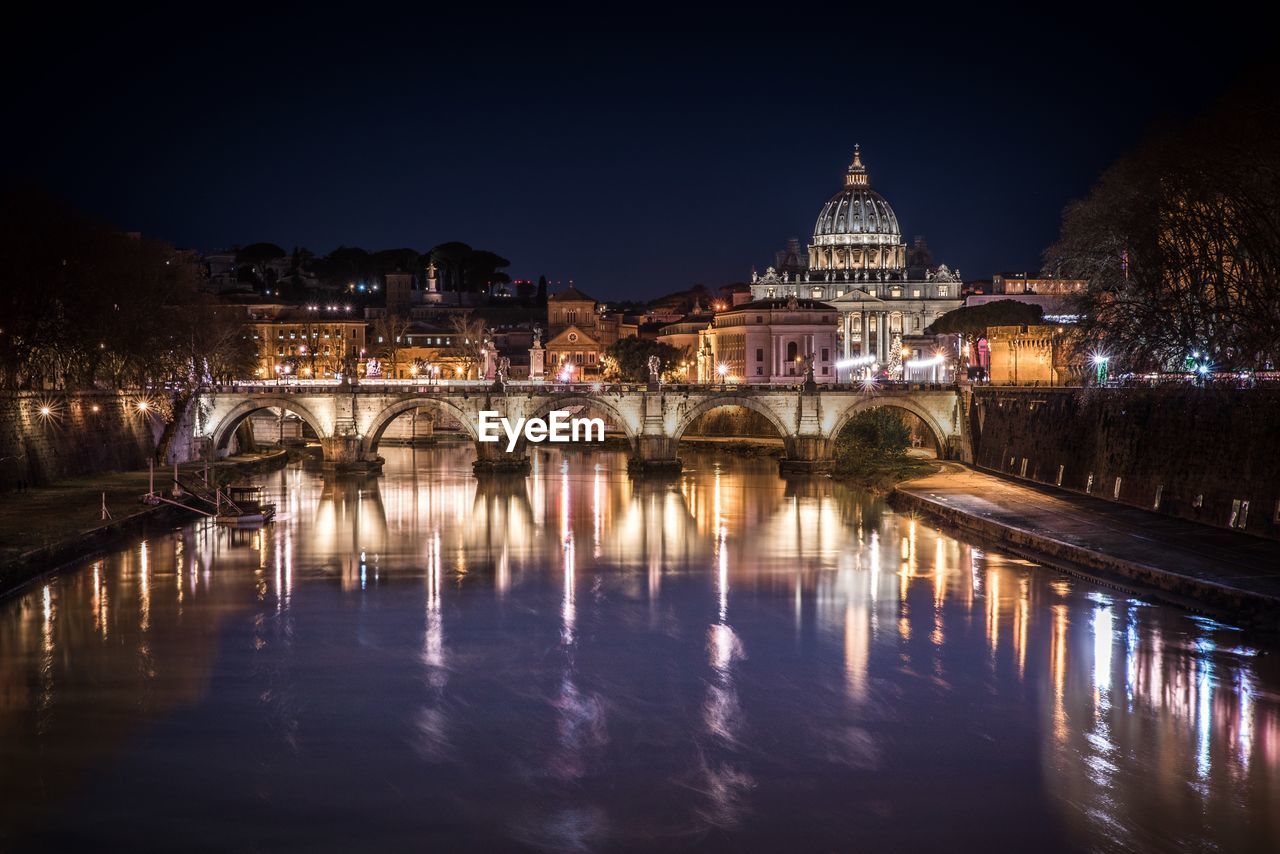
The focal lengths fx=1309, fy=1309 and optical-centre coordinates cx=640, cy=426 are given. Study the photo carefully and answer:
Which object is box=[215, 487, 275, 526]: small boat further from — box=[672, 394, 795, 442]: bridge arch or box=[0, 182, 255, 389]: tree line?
box=[672, 394, 795, 442]: bridge arch

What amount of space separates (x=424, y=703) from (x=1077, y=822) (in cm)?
901

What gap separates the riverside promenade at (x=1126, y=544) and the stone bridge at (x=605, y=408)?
12450 millimetres

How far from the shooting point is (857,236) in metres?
141

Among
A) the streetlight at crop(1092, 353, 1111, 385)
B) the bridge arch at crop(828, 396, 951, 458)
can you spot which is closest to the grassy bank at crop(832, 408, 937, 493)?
the bridge arch at crop(828, 396, 951, 458)

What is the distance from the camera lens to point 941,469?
156 ft

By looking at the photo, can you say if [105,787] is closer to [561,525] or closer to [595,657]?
[595,657]

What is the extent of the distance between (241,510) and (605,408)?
63.3 ft

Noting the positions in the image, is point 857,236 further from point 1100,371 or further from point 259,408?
point 1100,371

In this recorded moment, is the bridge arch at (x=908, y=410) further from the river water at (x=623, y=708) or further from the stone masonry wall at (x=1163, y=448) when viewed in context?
Answer: the river water at (x=623, y=708)

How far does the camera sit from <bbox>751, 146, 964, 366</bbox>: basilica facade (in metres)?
128

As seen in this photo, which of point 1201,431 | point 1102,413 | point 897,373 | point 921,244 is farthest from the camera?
point 921,244

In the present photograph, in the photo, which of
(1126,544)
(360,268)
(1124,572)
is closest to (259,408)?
(1126,544)

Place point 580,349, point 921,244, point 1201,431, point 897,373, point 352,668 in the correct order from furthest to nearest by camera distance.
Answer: point 921,244 → point 580,349 → point 897,373 → point 1201,431 → point 352,668

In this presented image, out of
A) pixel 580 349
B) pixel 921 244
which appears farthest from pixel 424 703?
pixel 921 244
